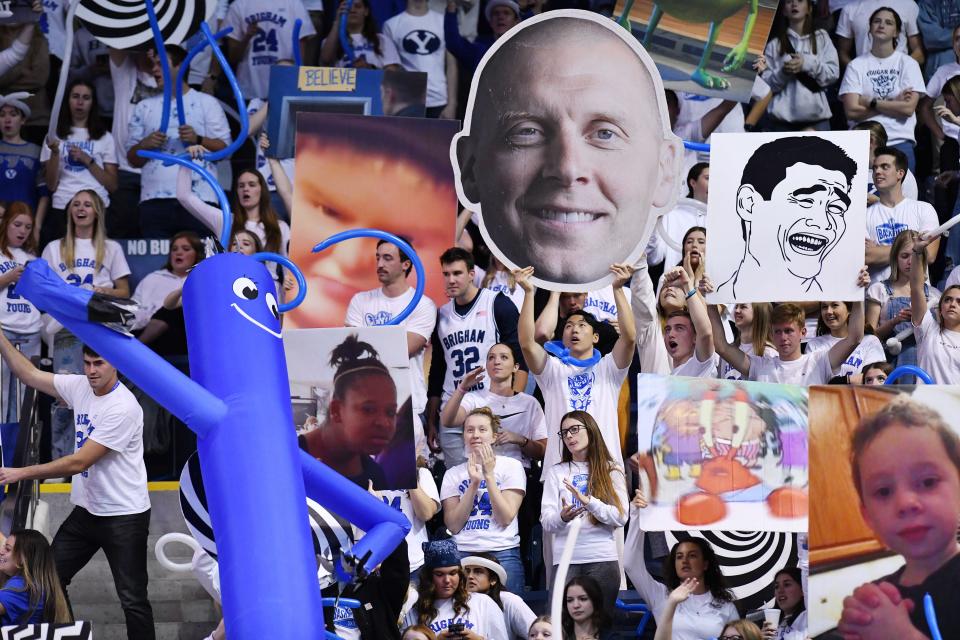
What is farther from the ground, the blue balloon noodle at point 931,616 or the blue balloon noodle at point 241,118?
the blue balloon noodle at point 241,118

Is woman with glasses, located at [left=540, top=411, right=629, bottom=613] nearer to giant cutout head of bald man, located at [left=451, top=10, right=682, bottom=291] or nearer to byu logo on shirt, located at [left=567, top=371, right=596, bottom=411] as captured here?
byu logo on shirt, located at [left=567, top=371, right=596, bottom=411]

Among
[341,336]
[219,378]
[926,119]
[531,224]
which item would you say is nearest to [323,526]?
[219,378]

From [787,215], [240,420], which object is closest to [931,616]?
[787,215]

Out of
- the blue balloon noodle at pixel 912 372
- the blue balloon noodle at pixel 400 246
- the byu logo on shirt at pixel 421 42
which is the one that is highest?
the byu logo on shirt at pixel 421 42

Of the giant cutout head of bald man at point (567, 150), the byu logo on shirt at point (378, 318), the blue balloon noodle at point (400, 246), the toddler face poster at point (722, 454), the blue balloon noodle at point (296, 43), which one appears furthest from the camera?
the blue balloon noodle at point (296, 43)

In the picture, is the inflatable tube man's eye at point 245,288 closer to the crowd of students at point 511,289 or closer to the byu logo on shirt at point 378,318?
the crowd of students at point 511,289

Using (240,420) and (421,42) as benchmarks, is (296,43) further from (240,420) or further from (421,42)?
(240,420)

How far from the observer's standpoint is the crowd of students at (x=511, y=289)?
27.8 feet

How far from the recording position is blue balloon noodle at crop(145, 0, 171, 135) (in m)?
10.8

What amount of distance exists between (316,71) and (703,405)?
4.47 m

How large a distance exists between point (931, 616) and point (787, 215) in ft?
9.08

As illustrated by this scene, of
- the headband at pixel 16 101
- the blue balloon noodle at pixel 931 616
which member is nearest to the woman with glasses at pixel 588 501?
the blue balloon noodle at pixel 931 616

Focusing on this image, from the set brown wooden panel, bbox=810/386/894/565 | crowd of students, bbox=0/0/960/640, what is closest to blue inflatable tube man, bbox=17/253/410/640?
crowd of students, bbox=0/0/960/640

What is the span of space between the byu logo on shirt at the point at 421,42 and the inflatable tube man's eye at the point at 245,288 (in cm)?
709
